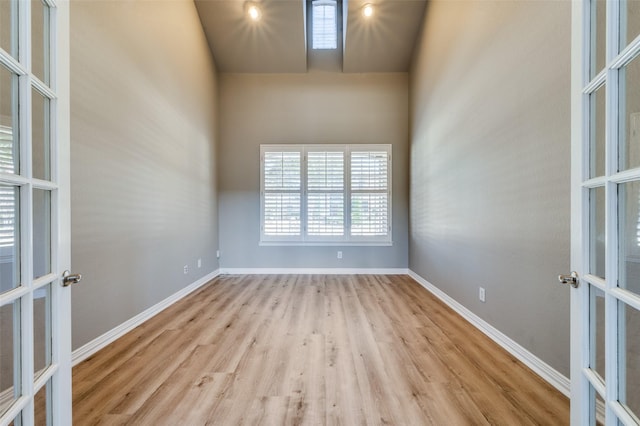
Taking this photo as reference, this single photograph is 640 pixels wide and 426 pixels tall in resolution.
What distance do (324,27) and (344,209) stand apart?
120 inches

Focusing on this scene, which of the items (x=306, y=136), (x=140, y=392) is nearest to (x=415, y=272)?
(x=306, y=136)

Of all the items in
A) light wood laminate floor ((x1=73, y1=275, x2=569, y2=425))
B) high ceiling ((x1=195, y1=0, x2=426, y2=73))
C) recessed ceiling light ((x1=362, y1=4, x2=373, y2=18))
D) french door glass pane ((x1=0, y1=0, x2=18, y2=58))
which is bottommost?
light wood laminate floor ((x1=73, y1=275, x2=569, y2=425))

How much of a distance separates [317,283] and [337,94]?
314cm

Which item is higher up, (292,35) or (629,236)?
(292,35)

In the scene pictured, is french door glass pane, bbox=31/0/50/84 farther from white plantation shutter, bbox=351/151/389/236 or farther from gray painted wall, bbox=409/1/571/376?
white plantation shutter, bbox=351/151/389/236

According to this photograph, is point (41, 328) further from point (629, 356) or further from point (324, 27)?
point (324, 27)

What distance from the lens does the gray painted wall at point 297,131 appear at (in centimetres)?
471

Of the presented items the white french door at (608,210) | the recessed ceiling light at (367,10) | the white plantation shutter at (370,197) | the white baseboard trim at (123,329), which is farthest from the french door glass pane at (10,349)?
the recessed ceiling light at (367,10)

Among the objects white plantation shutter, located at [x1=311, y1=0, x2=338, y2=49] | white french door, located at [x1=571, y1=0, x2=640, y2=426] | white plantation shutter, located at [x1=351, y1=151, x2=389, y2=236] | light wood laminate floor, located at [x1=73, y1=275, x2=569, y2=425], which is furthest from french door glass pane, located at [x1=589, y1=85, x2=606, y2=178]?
white plantation shutter, located at [x1=311, y1=0, x2=338, y2=49]

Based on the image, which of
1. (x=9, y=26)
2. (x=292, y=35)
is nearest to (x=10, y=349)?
(x=9, y=26)

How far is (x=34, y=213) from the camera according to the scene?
878mm

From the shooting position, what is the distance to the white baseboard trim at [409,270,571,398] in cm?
158

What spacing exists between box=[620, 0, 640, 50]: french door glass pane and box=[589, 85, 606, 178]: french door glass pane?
5.3 inches

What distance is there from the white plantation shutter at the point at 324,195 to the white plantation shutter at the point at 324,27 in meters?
1.82
